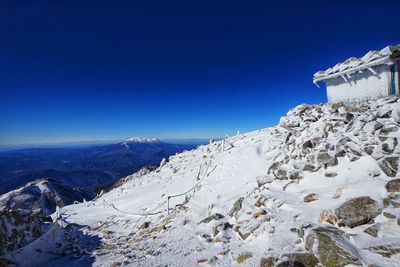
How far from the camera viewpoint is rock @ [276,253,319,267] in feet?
27.2

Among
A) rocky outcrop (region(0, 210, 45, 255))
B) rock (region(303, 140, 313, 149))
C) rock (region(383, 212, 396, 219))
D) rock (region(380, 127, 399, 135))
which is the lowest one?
rocky outcrop (region(0, 210, 45, 255))

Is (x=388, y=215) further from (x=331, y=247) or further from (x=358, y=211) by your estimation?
(x=331, y=247)

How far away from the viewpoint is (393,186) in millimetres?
10156

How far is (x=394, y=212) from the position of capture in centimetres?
883

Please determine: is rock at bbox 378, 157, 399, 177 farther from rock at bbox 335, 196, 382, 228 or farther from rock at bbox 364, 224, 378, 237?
rock at bbox 364, 224, 378, 237

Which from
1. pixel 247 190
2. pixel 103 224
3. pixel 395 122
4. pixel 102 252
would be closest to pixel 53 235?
pixel 102 252

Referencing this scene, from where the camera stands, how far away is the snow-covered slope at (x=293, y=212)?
28.8ft

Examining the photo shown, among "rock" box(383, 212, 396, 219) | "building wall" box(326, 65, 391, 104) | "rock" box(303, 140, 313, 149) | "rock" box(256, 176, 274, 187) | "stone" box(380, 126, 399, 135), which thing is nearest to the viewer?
"rock" box(383, 212, 396, 219)

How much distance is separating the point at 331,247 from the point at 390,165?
5606 millimetres

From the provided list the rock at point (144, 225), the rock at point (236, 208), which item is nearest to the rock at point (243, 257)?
the rock at point (236, 208)

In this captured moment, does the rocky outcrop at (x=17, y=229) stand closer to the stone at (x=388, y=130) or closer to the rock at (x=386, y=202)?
the rock at (x=386, y=202)

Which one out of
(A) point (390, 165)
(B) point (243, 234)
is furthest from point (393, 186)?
(B) point (243, 234)

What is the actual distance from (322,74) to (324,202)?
2038 centimetres

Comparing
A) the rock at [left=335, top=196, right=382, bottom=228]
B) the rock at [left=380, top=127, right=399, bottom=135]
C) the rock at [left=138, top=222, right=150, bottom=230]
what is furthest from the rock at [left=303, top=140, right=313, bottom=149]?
the rock at [left=138, top=222, right=150, bottom=230]
